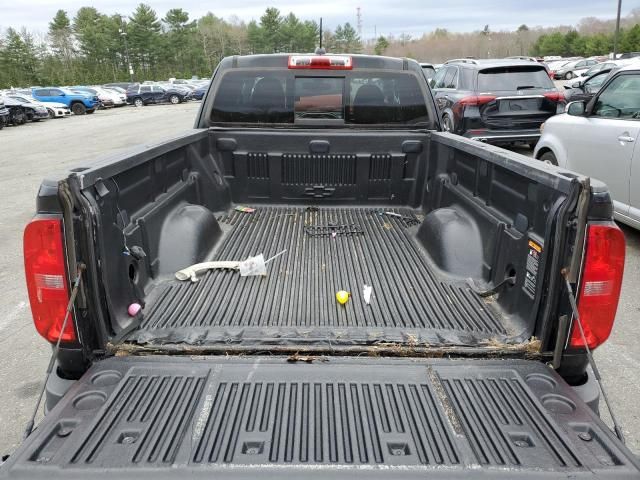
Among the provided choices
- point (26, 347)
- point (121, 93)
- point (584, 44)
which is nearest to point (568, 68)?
point (121, 93)

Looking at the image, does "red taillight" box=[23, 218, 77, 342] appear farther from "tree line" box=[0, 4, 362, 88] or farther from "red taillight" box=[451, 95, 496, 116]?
"tree line" box=[0, 4, 362, 88]

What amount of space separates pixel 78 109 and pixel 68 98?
94 centimetres

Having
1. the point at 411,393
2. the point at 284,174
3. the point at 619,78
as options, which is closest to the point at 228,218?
the point at 284,174

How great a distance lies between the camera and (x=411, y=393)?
6.61 ft

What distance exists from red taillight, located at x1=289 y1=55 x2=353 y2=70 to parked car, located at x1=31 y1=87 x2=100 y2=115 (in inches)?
1366

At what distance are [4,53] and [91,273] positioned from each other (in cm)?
7254

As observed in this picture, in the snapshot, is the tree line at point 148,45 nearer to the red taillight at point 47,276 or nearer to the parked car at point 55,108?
the parked car at point 55,108

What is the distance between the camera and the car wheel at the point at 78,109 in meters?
34.8

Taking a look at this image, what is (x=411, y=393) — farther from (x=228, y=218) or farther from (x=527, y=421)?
(x=228, y=218)

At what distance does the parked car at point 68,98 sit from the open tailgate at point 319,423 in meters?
37.0

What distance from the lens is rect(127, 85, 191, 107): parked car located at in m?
44.7

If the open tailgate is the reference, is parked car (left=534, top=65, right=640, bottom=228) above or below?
above

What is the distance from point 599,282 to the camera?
6.89ft

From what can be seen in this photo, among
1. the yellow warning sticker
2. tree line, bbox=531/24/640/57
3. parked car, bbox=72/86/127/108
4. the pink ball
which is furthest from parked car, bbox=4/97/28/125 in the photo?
tree line, bbox=531/24/640/57
